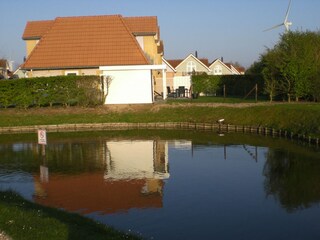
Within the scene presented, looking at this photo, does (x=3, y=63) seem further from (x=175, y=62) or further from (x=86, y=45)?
(x=86, y=45)

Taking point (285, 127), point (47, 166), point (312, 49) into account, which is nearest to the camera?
point (47, 166)

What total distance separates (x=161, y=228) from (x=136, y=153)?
408 inches

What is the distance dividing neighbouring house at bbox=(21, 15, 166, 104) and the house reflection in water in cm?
1491

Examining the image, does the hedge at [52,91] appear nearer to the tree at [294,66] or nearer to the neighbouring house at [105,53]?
the neighbouring house at [105,53]

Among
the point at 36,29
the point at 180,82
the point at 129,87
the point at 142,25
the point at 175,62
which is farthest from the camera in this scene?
the point at 175,62

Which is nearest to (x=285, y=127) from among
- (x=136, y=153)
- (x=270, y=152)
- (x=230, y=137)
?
(x=230, y=137)

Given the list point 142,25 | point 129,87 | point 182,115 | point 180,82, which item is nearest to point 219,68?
point 180,82

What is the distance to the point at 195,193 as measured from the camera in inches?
520

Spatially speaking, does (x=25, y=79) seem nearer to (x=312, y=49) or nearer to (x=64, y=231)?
(x=312, y=49)

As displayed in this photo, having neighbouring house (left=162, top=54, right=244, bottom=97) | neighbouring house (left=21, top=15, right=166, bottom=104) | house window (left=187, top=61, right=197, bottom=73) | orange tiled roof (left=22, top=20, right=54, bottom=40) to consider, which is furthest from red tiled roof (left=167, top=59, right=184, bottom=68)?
orange tiled roof (left=22, top=20, right=54, bottom=40)

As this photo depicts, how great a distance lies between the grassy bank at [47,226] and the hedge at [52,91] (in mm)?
24377

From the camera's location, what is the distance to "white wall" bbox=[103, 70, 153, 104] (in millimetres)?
34781

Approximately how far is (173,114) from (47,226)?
2284 centimetres

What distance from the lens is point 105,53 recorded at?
3788 cm
